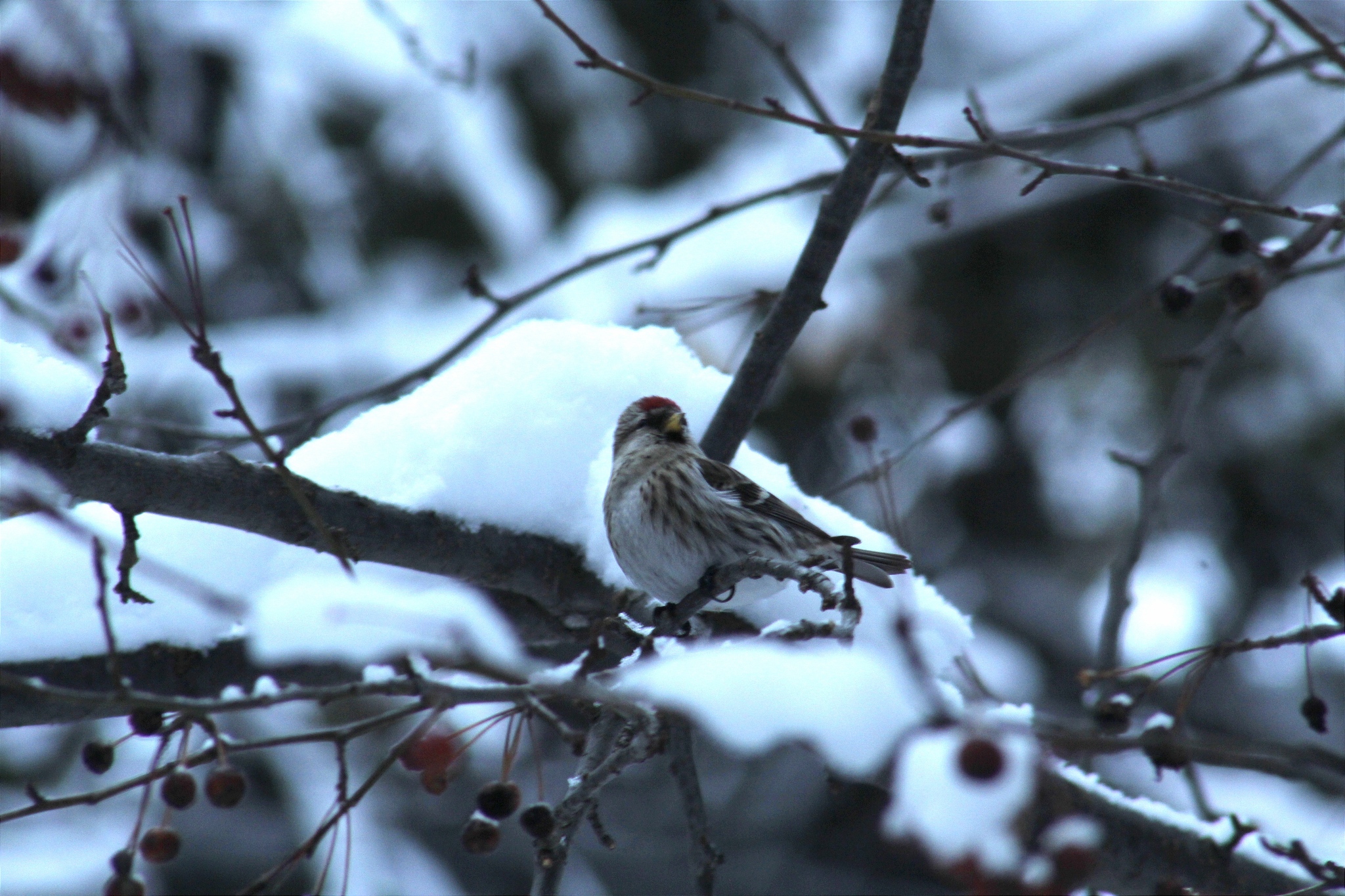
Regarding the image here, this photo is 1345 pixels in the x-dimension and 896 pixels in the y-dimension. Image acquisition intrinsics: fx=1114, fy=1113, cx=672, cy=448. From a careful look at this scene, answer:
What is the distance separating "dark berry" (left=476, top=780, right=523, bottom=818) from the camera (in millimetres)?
1731

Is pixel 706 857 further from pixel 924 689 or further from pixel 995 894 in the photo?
pixel 924 689

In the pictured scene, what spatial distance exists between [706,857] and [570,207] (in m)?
8.55

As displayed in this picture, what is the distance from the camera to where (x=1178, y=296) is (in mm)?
2801

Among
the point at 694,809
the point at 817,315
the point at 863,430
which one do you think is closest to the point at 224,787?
the point at 694,809

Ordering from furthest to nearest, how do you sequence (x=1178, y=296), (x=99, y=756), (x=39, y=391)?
(x=1178, y=296)
(x=39, y=391)
(x=99, y=756)

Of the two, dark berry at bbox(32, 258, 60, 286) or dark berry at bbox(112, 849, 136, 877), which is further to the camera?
dark berry at bbox(32, 258, 60, 286)

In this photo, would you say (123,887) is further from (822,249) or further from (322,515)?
(822,249)

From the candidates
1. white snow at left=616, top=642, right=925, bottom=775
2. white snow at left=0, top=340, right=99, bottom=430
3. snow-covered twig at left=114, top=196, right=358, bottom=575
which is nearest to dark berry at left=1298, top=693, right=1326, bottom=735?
white snow at left=616, top=642, right=925, bottom=775

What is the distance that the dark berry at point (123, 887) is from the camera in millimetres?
1548

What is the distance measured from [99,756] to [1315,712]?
2.30 meters

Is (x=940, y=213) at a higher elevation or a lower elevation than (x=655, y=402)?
higher

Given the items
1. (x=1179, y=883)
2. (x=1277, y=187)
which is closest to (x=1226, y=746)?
(x=1179, y=883)

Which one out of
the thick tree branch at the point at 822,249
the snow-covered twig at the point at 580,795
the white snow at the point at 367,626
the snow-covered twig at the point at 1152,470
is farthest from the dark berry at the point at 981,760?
the snow-covered twig at the point at 1152,470

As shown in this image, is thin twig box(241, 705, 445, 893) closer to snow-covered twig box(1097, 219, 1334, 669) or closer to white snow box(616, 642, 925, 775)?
white snow box(616, 642, 925, 775)
